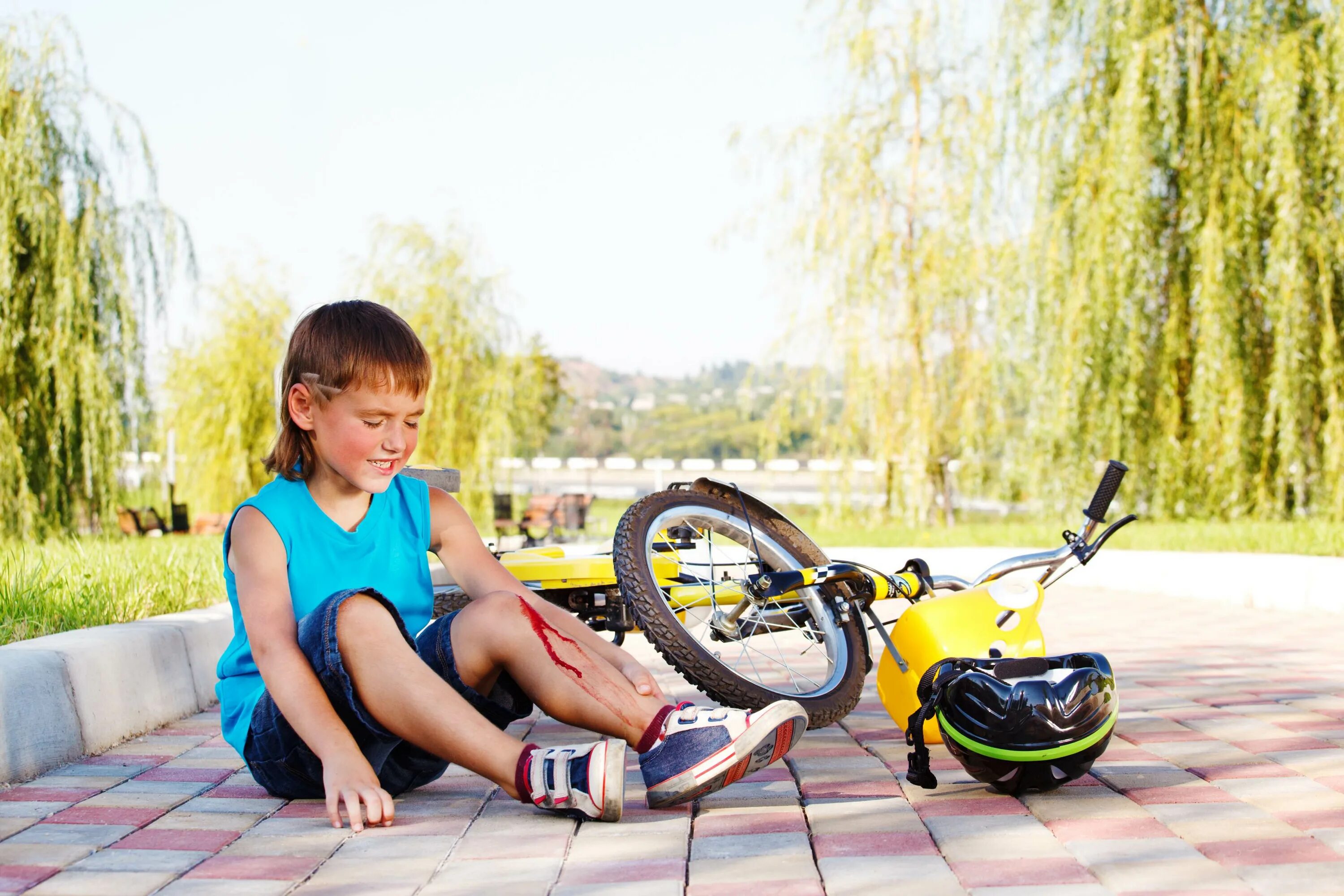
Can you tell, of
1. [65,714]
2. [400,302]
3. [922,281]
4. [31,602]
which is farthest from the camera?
[400,302]

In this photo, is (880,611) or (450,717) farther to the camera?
(880,611)

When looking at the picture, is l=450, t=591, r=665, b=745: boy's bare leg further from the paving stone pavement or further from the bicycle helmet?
the bicycle helmet

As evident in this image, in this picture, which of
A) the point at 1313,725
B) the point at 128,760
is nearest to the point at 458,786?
the point at 128,760

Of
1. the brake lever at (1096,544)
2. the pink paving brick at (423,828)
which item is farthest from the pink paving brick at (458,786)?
the brake lever at (1096,544)

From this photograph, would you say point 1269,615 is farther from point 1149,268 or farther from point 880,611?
point 1149,268

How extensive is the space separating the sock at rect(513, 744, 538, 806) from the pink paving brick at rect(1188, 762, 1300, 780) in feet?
4.97

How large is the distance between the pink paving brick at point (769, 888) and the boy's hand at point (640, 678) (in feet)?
1.98

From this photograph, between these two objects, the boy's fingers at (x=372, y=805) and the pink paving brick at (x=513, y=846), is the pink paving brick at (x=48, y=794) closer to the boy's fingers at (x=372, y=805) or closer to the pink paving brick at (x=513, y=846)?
the boy's fingers at (x=372, y=805)

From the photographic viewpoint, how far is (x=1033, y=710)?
2.65 m

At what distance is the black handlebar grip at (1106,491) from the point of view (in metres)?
3.19

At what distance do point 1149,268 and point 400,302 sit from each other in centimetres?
1001

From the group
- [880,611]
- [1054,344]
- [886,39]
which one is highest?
[886,39]

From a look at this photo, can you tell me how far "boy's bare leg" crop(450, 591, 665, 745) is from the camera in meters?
2.63

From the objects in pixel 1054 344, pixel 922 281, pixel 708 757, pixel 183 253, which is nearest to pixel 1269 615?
pixel 1054 344
